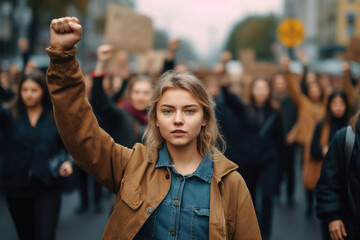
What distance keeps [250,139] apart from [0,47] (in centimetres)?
3748

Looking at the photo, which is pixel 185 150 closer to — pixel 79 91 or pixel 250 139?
pixel 79 91

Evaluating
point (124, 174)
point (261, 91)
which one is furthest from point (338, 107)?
point (124, 174)

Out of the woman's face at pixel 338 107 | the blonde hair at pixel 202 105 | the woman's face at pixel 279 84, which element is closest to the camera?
the blonde hair at pixel 202 105

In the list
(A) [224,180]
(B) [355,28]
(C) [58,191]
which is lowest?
(C) [58,191]

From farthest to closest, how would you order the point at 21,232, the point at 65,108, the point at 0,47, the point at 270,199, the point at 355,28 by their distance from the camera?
the point at 355,28
the point at 0,47
the point at 270,199
the point at 21,232
the point at 65,108

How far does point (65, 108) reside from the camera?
7.13ft

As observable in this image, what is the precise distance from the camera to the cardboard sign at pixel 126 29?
7.02 meters

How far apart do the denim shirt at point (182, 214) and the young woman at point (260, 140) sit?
3466 mm

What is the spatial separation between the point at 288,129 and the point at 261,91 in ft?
9.69

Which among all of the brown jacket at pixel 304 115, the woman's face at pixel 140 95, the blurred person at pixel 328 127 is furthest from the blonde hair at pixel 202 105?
the brown jacket at pixel 304 115

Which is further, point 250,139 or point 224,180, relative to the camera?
point 250,139

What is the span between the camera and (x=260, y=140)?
234 inches

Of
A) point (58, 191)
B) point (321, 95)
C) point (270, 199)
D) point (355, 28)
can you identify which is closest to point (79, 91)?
point (58, 191)

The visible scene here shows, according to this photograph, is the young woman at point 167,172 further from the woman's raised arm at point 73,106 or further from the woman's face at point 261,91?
the woman's face at point 261,91
